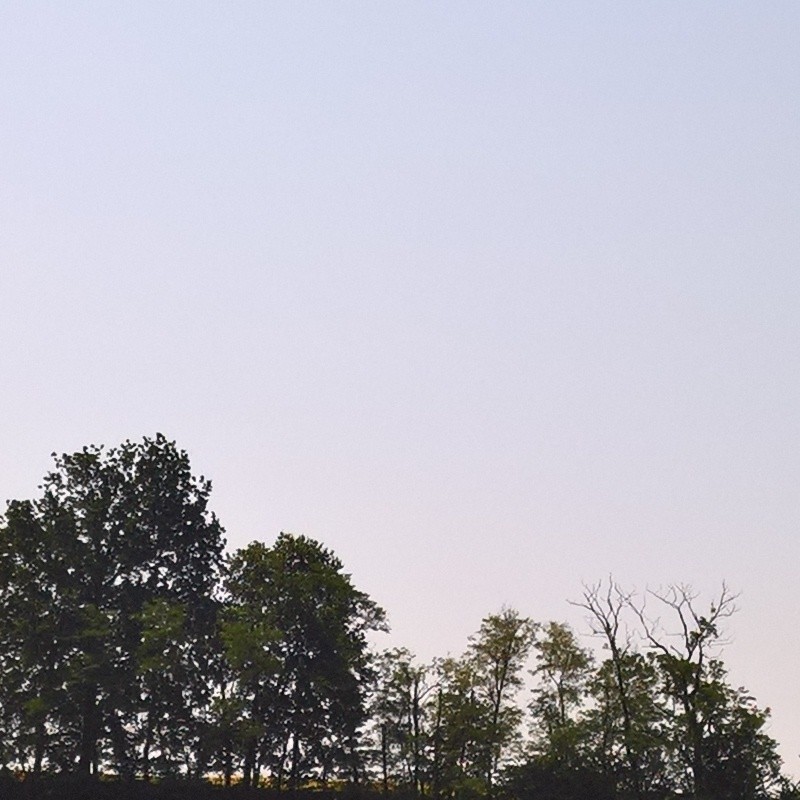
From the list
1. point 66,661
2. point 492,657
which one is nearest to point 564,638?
point 492,657

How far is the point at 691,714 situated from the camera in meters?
71.8

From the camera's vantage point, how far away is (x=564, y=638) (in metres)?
81.9

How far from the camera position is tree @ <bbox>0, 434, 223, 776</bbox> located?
75375 mm

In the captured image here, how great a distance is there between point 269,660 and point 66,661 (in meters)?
10.6

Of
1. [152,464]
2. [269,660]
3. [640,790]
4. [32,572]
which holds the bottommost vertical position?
[640,790]

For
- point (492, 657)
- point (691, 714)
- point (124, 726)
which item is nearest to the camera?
point (691, 714)

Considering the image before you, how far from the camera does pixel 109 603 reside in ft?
260

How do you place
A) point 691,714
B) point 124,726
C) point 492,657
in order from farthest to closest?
point 492,657, point 124,726, point 691,714

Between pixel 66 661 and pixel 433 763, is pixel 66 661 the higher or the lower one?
the higher one

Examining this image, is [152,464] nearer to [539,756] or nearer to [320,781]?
[320,781]

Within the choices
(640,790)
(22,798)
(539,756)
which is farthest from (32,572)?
(640,790)

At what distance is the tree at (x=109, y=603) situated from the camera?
7538cm

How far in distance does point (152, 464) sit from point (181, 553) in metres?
5.32

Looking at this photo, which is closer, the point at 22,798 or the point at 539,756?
the point at 22,798
